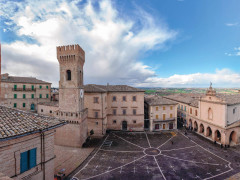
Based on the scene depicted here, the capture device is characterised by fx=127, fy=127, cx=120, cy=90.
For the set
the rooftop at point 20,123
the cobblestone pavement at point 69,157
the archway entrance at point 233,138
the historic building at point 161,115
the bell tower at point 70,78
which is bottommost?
the cobblestone pavement at point 69,157

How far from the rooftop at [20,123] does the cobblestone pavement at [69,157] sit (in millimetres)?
12424

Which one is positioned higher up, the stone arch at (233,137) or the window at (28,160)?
the window at (28,160)

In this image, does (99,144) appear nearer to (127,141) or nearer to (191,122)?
(127,141)

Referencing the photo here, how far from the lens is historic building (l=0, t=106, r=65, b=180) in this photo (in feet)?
27.7

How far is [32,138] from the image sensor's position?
9.87m

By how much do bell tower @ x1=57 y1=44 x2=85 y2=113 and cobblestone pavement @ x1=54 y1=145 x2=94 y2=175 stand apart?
779 cm

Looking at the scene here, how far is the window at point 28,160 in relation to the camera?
9.44 meters

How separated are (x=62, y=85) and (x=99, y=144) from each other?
603 inches

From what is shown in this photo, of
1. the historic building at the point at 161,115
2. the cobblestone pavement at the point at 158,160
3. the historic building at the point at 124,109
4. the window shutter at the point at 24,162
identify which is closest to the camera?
the window shutter at the point at 24,162

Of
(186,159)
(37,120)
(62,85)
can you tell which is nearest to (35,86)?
(62,85)

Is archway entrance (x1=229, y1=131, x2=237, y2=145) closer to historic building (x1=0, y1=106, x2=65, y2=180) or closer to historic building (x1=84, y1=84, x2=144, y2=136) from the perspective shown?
historic building (x1=84, y1=84, x2=144, y2=136)

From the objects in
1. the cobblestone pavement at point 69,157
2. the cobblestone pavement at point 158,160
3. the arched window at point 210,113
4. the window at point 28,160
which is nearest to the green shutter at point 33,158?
the window at point 28,160

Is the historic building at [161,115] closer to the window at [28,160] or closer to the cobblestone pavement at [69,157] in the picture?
the cobblestone pavement at [69,157]

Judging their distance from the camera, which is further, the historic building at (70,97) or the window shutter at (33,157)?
the historic building at (70,97)
